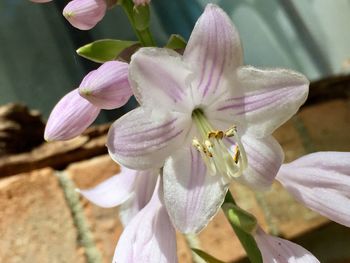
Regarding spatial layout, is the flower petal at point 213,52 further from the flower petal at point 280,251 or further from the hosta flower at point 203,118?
the flower petal at point 280,251

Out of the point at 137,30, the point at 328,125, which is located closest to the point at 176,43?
the point at 137,30

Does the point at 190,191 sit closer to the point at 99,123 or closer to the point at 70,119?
the point at 70,119

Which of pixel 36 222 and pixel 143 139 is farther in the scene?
pixel 36 222

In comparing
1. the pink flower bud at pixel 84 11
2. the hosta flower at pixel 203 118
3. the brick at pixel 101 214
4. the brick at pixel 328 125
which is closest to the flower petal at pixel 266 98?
the hosta flower at pixel 203 118

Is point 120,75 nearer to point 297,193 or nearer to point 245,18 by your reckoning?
point 297,193

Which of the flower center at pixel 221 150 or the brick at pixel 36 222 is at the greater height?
the flower center at pixel 221 150

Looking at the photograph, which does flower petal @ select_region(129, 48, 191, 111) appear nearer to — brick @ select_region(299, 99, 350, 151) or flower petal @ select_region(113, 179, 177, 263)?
flower petal @ select_region(113, 179, 177, 263)
